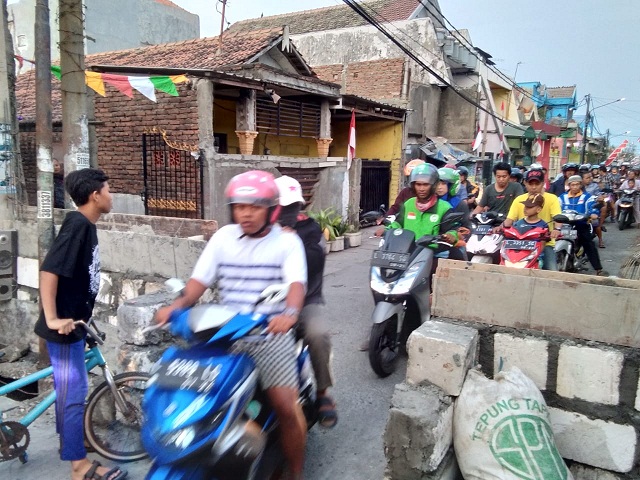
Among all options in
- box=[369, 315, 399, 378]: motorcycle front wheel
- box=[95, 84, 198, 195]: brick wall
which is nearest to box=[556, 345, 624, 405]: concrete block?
box=[369, 315, 399, 378]: motorcycle front wheel

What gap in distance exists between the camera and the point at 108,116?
10.3 metres

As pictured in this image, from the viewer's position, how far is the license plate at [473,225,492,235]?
5750 millimetres

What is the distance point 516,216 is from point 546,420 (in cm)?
332

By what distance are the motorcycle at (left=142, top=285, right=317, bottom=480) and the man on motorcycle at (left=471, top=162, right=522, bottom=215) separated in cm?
529

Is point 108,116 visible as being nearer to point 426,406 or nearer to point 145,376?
point 145,376

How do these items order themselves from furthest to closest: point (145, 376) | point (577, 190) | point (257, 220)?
Answer: point (577, 190)
point (145, 376)
point (257, 220)

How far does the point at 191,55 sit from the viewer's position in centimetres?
1088

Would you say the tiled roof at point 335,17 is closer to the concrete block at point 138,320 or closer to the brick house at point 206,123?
the brick house at point 206,123

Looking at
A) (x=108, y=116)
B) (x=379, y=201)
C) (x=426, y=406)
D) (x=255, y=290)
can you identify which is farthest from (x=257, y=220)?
(x=379, y=201)

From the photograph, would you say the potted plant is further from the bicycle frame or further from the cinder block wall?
the bicycle frame

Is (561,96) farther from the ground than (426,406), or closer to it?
farther from the ground

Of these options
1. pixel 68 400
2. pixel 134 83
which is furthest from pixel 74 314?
pixel 134 83

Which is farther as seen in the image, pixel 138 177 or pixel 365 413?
pixel 138 177

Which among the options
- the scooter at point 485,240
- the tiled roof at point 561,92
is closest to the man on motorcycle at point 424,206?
the scooter at point 485,240
